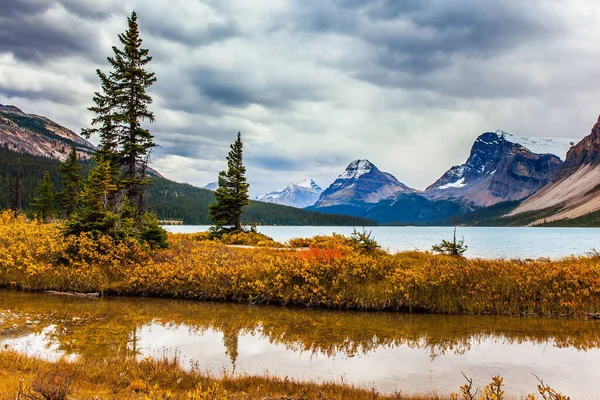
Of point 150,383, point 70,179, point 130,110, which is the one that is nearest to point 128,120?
point 130,110

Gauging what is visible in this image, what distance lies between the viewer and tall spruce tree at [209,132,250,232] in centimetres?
4216

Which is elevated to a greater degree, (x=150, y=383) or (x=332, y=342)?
(x=150, y=383)

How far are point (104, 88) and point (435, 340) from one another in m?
27.9

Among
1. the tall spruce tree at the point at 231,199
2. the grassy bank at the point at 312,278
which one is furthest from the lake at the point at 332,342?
the tall spruce tree at the point at 231,199

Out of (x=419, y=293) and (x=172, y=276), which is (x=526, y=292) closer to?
(x=419, y=293)

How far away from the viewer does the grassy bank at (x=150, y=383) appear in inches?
297

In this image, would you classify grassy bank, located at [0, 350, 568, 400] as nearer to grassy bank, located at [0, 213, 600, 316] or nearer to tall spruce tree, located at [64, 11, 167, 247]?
grassy bank, located at [0, 213, 600, 316]

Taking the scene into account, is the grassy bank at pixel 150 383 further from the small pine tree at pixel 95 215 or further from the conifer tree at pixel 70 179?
the conifer tree at pixel 70 179

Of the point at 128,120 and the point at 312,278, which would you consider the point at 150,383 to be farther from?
the point at 128,120

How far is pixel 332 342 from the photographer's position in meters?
12.7

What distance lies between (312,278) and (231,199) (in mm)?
25076

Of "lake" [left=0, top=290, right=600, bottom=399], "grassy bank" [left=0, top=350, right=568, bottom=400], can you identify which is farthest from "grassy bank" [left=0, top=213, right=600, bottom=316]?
"grassy bank" [left=0, top=350, right=568, bottom=400]

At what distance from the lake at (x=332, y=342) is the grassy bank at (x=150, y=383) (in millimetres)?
836

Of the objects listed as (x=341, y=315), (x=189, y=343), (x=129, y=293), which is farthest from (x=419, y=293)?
(x=129, y=293)
